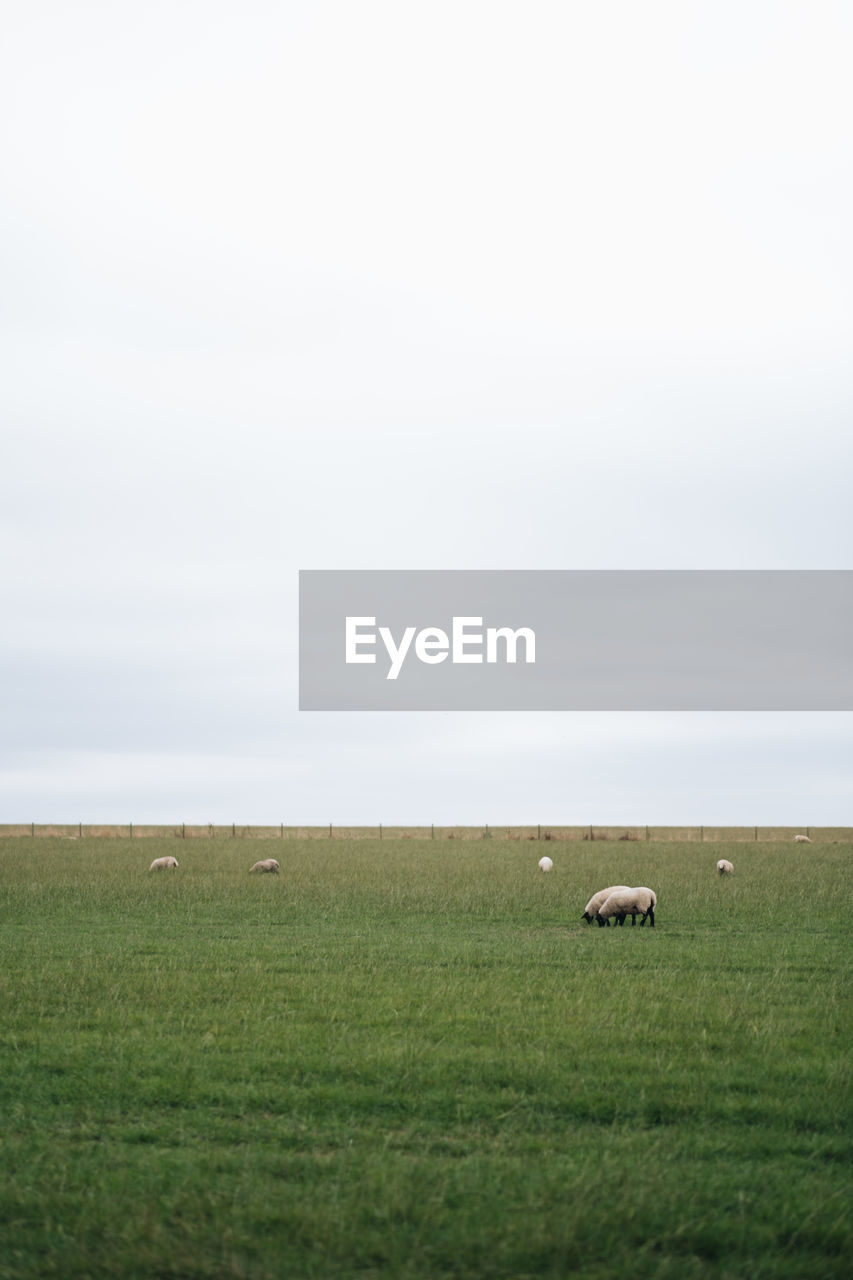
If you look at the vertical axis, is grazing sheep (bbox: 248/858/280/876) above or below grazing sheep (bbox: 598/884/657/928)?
below

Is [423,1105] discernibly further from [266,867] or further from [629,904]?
[266,867]

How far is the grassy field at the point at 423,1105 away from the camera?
6.34m

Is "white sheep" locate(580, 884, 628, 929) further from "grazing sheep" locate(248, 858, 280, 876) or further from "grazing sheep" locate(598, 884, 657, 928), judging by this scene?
"grazing sheep" locate(248, 858, 280, 876)

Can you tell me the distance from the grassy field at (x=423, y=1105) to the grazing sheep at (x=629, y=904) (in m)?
1.76

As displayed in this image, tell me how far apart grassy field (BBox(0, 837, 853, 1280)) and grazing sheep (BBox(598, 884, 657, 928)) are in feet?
5.79

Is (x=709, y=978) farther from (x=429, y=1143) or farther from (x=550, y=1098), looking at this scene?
(x=429, y=1143)

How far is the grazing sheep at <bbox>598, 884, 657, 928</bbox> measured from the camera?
22.9 meters

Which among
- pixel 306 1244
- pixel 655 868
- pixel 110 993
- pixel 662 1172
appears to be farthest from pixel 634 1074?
pixel 655 868

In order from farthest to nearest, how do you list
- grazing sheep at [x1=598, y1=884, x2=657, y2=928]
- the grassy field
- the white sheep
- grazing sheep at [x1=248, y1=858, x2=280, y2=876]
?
grazing sheep at [x1=248, y1=858, x2=280, y2=876]
the white sheep
grazing sheep at [x1=598, y1=884, x2=657, y2=928]
the grassy field

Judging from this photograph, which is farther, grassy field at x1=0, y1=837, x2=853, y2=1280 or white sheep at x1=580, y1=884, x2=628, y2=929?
white sheep at x1=580, y1=884, x2=628, y2=929

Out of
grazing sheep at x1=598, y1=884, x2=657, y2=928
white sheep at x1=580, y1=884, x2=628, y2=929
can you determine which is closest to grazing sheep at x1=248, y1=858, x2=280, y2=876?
white sheep at x1=580, y1=884, x2=628, y2=929

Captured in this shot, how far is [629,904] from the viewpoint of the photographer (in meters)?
23.0

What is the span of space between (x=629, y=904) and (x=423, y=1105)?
14565mm

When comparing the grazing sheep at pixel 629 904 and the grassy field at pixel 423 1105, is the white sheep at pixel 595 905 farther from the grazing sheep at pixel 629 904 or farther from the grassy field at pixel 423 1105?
the grassy field at pixel 423 1105
